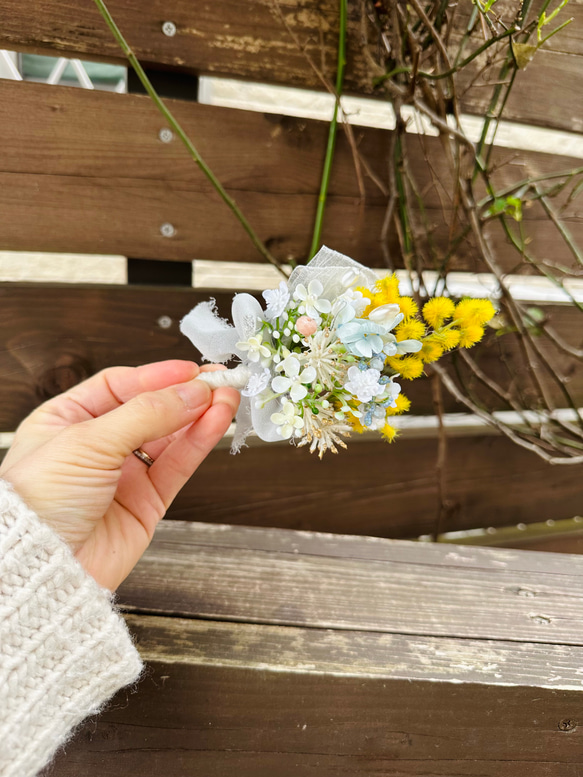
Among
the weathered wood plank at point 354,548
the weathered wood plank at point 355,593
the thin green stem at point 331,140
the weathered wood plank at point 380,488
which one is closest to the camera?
the weathered wood plank at point 355,593

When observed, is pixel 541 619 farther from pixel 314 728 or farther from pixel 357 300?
pixel 357 300

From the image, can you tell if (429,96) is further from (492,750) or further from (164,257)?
(492,750)

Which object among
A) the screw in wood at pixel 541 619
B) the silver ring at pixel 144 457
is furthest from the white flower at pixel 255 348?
the screw in wood at pixel 541 619

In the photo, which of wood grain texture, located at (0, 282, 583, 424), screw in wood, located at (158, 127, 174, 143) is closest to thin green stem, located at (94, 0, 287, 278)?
screw in wood, located at (158, 127, 174, 143)

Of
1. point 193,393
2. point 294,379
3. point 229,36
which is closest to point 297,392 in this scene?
point 294,379

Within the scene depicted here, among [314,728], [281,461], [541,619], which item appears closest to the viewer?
[314,728]

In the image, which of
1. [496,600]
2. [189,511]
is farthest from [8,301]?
[496,600]

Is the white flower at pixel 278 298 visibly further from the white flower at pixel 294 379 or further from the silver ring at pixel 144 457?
the silver ring at pixel 144 457
